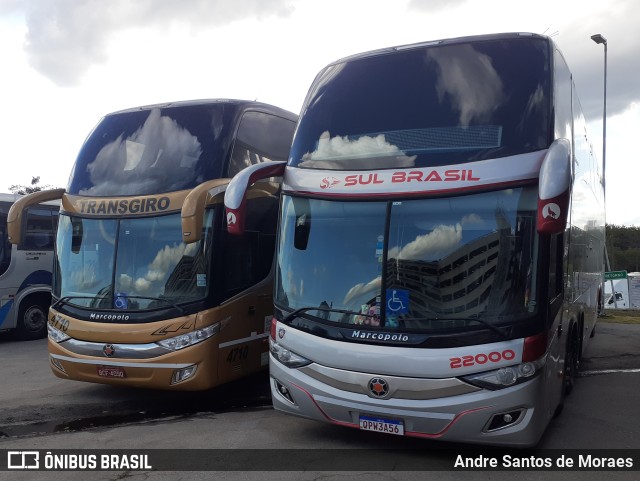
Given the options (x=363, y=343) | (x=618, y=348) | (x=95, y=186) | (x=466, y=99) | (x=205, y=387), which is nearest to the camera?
(x=363, y=343)

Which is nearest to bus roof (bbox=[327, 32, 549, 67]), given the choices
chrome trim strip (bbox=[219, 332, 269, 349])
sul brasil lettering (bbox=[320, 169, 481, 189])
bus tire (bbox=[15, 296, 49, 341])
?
sul brasil lettering (bbox=[320, 169, 481, 189])

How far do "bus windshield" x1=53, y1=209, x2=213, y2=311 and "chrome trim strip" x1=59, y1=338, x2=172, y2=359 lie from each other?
45cm

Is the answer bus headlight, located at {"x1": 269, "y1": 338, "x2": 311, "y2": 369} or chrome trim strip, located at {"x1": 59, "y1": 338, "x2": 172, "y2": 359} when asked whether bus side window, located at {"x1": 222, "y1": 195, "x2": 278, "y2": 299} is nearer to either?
chrome trim strip, located at {"x1": 59, "y1": 338, "x2": 172, "y2": 359}

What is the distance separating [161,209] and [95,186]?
4.04 feet

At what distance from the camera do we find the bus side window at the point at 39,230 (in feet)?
47.3

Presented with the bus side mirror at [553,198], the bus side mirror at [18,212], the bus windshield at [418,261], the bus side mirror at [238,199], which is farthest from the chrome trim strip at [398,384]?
the bus side mirror at [18,212]

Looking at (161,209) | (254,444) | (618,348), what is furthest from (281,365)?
(618,348)

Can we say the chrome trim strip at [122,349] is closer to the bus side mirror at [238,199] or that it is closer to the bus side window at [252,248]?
the bus side window at [252,248]

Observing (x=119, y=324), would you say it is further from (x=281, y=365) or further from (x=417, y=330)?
(x=417, y=330)

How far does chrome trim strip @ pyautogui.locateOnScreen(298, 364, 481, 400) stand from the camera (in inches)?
209

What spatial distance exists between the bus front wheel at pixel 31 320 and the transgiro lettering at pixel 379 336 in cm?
1109

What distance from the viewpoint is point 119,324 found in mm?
7680

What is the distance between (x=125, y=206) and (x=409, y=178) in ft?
13.0

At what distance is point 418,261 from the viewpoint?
5680mm
